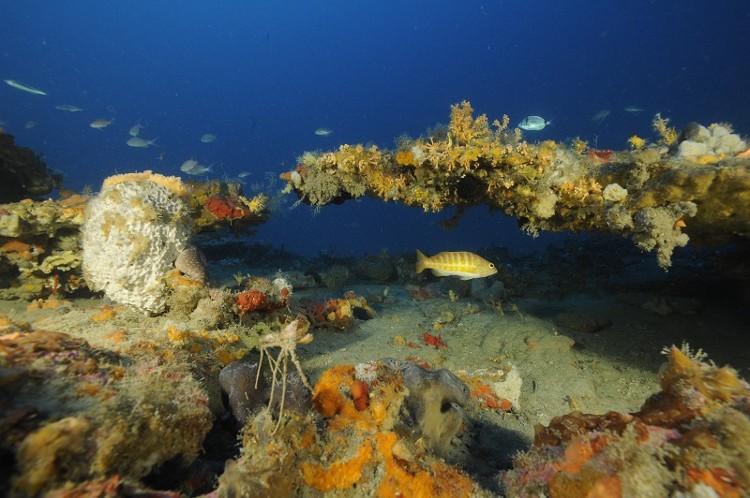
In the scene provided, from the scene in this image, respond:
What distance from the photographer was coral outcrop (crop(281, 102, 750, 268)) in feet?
14.0

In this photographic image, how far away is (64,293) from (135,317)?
4.15 metres

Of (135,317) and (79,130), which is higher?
(79,130)

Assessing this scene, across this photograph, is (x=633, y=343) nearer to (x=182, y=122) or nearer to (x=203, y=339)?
(x=203, y=339)

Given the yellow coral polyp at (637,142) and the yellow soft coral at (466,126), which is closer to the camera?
the yellow coral polyp at (637,142)

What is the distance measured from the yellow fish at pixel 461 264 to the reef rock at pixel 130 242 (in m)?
4.33

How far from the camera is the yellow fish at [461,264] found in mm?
5375

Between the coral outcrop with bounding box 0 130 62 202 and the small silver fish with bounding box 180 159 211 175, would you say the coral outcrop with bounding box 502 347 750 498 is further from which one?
the small silver fish with bounding box 180 159 211 175

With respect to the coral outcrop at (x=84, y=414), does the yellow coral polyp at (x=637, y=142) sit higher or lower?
higher

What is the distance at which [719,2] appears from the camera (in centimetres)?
8881

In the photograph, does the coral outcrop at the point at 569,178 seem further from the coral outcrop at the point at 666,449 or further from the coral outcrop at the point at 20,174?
the coral outcrop at the point at 20,174

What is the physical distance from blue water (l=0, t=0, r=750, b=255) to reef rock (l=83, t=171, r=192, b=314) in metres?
72.1

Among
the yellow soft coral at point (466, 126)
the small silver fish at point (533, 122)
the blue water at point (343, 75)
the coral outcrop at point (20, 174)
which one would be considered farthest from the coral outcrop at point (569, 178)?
the blue water at point (343, 75)

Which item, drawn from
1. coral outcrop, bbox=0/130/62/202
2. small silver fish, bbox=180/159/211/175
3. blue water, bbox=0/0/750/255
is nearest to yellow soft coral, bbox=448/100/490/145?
small silver fish, bbox=180/159/211/175

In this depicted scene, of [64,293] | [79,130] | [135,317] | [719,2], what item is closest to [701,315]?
[135,317]
